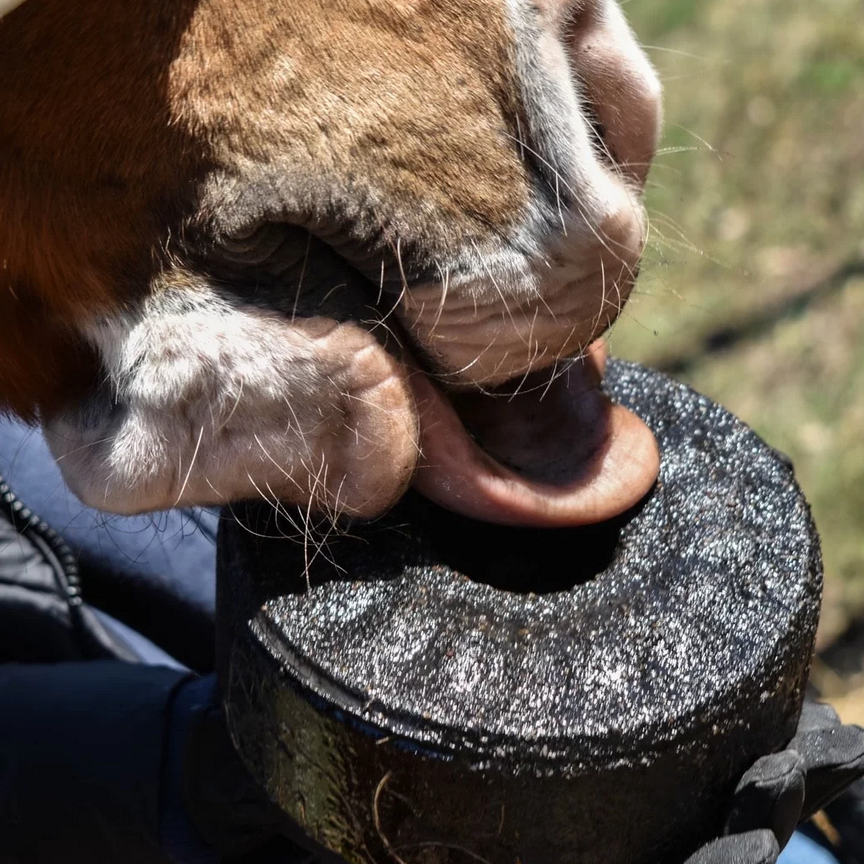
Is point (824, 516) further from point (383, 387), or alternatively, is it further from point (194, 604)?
point (383, 387)

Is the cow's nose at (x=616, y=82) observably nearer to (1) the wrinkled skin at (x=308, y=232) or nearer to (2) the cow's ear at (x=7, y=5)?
(1) the wrinkled skin at (x=308, y=232)

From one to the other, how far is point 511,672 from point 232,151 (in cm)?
38

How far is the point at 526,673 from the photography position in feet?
2.31

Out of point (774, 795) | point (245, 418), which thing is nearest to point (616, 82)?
point (245, 418)

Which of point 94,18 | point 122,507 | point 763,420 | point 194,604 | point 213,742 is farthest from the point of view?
point 763,420

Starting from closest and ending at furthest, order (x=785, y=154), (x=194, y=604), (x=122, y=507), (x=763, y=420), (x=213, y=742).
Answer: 1. (x=122, y=507)
2. (x=213, y=742)
3. (x=194, y=604)
4. (x=763, y=420)
5. (x=785, y=154)

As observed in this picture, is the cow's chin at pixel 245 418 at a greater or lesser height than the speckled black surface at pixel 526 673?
greater

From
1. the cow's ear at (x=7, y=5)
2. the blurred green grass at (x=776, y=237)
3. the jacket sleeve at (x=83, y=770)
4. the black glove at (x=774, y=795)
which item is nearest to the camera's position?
the cow's ear at (x=7, y=5)

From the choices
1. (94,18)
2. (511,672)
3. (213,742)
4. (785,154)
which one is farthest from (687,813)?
(785,154)

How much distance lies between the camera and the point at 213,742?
38.6 inches

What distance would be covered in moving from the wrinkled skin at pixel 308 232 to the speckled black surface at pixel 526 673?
0.06 metres

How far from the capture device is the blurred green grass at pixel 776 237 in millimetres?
2162

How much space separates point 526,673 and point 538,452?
0.72 feet

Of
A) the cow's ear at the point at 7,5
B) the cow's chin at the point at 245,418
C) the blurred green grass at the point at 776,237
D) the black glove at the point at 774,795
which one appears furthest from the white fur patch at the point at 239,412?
the blurred green grass at the point at 776,237
